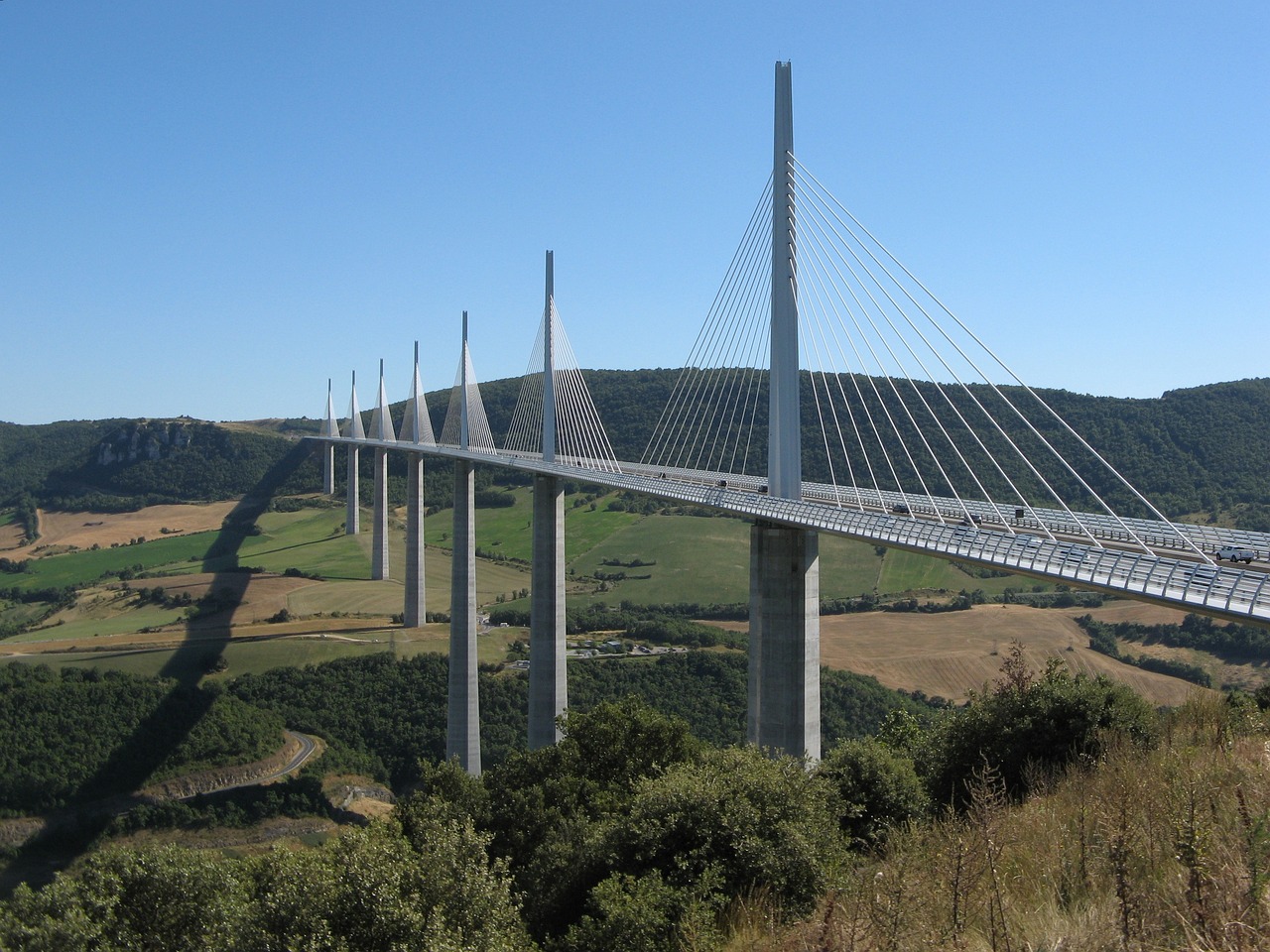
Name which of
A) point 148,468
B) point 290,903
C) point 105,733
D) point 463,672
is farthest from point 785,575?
point 148,468

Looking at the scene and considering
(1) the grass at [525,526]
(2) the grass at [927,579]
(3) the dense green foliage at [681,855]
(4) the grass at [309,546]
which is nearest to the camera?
(3) the dense green foliage at [681,855]

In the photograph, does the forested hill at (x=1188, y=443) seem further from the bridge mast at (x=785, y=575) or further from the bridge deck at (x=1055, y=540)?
the bridge mast at (x=785, y=575)

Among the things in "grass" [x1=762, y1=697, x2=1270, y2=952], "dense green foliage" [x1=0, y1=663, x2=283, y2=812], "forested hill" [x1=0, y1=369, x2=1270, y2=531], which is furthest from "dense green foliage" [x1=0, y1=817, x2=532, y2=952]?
"forested hill" [x1=0, y1=369, x2=1270, y2=531]

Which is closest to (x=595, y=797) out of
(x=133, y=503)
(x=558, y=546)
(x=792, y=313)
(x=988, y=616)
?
(x=792, y=313)

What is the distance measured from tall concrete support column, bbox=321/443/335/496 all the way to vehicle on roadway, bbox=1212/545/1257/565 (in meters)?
78.5

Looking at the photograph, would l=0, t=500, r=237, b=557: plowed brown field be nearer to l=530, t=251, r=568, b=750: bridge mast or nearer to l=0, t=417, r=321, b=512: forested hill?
l=0, t=417, r=321, b=512: forested hill

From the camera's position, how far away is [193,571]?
63.2 meters

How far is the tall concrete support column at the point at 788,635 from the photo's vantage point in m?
17.9

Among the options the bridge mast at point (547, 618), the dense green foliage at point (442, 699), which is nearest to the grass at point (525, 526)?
the dense green foliage at point (442, 699)

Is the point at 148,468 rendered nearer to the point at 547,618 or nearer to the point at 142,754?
the point at 142,754

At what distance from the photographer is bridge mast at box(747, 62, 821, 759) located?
58.5 feet

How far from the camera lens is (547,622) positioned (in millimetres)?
33000

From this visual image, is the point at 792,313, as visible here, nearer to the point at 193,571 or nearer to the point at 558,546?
the point at 558,546

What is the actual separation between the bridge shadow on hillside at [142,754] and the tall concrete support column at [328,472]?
1161 inches
